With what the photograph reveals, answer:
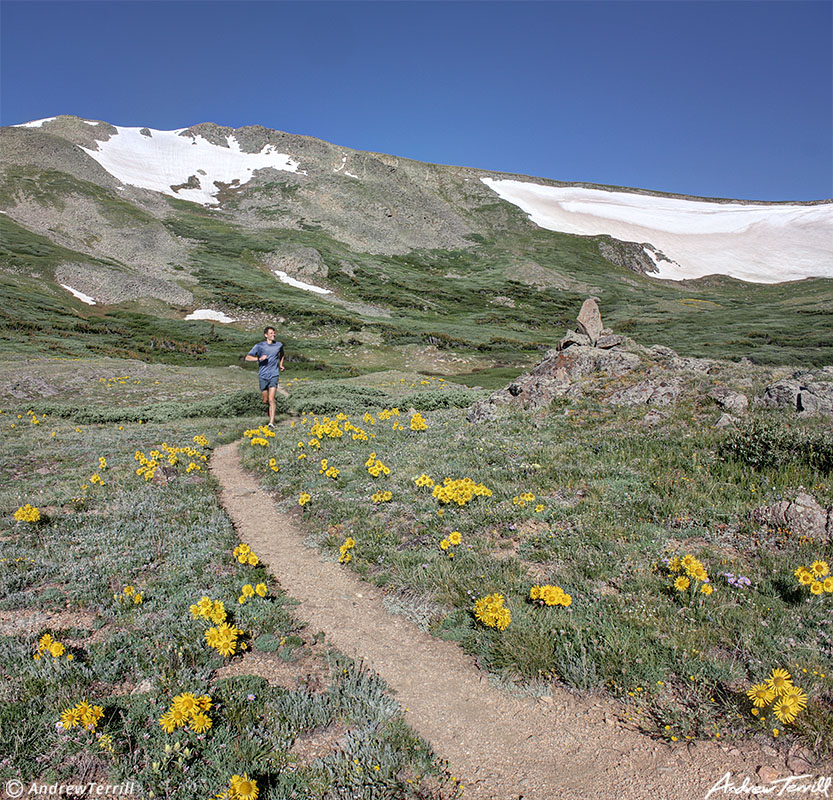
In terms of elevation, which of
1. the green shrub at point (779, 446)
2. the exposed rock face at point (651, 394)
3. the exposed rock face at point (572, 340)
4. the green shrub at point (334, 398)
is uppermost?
the exposed rock face at point (572, 340)

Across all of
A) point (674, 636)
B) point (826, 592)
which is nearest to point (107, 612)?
point (674, 636)

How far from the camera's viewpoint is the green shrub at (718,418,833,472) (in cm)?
837

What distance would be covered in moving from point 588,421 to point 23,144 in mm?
158109

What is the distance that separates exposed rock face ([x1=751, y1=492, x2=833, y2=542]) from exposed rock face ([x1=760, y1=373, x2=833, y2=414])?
16.3 ft

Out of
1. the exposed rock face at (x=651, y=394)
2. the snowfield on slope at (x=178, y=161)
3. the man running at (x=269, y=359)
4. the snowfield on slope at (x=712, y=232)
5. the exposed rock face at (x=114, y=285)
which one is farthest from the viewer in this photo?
the snowfield on slope at (x=712, y=232)

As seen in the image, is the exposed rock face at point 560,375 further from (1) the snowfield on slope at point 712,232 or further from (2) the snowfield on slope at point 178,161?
(2) the snowfield on slope at point 178,161

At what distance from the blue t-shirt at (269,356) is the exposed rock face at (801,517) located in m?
13.9

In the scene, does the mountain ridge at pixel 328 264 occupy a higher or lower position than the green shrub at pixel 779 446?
higher

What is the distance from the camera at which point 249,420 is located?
2050 cm

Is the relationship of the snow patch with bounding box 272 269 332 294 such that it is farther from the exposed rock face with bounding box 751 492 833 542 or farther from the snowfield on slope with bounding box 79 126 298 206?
the exposed rock face with bounding box 751 492 833 542

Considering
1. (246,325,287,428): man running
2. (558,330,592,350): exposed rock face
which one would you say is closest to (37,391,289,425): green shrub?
(246,325,287,428): man running

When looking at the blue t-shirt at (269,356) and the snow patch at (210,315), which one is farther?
the snow patch at (210,315)

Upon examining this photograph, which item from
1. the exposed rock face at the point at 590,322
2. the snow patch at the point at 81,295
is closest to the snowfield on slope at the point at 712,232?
the snow patch at the point at 81,295

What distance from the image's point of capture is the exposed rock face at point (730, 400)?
38.6 feet
